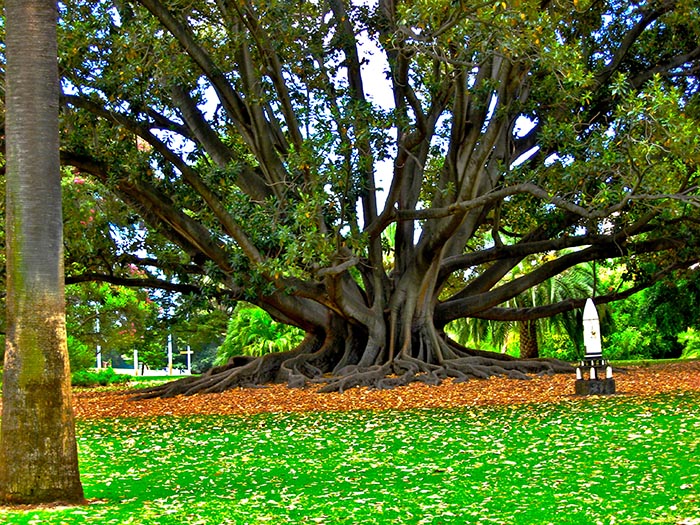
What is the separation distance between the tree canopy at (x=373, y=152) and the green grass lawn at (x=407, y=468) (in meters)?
3.01

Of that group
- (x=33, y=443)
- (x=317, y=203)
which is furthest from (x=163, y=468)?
(x=317, y=203)

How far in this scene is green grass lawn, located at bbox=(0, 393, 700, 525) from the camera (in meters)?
6.68

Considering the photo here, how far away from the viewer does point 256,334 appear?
1303 inches

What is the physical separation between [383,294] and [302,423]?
6.83 m

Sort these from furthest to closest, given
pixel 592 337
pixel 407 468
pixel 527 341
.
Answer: pixel 527 341 < pixel 592 337 < pixel 407 468

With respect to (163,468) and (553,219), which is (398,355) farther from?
(163,468)

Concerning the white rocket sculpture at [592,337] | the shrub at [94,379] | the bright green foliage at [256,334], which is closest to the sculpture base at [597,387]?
the white rocket sculpture at [592,337]

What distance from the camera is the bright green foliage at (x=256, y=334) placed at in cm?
3231

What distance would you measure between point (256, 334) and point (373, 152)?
61.2 ft

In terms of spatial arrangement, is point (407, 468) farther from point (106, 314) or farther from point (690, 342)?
point (690, 342)

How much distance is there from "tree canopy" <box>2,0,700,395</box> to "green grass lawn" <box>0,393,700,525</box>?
301 centimetres

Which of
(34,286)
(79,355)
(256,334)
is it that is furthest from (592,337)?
(256,334)

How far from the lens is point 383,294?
18734mm

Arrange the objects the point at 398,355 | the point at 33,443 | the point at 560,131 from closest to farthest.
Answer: the point at 33,443, the point at 560,131, the point at 398,355
